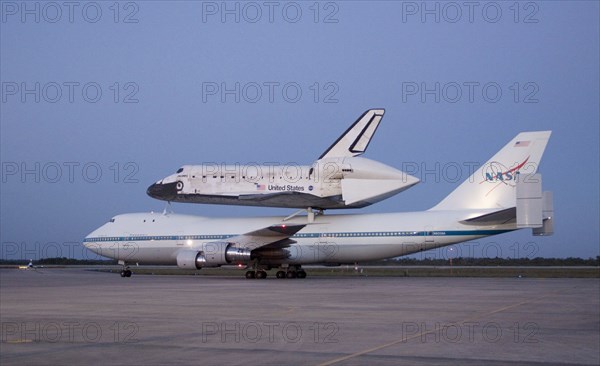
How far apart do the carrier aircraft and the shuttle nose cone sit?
7.76ft

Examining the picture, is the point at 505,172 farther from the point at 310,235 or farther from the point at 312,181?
the point at 310,235

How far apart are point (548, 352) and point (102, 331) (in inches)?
282

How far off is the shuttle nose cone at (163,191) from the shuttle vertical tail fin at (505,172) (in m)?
14.0

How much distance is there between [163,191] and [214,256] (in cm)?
473

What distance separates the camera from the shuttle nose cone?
121 ft

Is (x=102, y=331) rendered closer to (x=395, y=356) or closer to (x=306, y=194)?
(x=395, y=356)

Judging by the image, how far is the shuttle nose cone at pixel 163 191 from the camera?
37.0m

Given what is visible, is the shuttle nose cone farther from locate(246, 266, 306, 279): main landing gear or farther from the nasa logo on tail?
the nasa logo on tail

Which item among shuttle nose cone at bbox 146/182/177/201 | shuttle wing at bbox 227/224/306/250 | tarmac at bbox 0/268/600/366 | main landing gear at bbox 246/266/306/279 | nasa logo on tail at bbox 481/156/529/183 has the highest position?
nasa logo on tail at bbox 481/156/529/183

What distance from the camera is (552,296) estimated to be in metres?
20.5

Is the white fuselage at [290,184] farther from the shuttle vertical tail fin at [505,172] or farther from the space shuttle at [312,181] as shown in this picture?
the shuttle vertical tail fin at [505,172]

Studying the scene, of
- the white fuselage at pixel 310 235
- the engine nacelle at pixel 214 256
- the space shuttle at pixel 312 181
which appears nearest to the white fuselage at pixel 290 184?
the space shuttle at pixel 312 181

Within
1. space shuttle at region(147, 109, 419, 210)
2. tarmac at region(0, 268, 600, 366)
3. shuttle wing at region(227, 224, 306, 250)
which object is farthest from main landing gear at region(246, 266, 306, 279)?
tarmac at region(0, 268, 600, 366)

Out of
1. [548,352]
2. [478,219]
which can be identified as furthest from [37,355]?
[478,219]
